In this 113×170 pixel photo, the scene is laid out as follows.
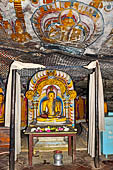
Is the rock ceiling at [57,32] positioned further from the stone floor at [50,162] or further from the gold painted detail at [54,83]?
the stone floor at [50,162]

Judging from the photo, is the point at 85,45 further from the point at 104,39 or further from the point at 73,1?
the point at 73,1

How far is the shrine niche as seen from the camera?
7648 millimetres

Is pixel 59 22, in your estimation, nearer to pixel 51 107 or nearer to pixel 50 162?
pixel 51 107

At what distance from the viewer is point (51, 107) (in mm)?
7867

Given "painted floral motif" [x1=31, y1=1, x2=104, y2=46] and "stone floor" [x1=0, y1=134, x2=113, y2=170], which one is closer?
"painted floral motif" [x1=31, y1=1, x2=104, y2=46]

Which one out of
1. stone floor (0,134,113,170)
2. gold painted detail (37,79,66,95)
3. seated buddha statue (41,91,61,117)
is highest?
gold painted detail (37,79,66,95)

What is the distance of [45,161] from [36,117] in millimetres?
2053

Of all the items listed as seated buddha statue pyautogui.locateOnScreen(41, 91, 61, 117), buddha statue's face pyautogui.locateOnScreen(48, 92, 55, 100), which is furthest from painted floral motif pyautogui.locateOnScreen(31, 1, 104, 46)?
seated buddha statue pyautogui.locateOnScreen(41, 91, 61, 117)

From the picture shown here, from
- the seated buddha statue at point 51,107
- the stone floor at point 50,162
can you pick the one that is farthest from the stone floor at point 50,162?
the seated buddha statue at point 51,107

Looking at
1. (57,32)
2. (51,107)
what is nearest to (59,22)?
(57,32)

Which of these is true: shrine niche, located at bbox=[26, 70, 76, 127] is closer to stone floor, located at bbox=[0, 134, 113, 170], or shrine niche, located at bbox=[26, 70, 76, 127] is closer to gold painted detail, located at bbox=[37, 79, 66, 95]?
gold painted detail, located at bbox=[37, 79, 66, 95]

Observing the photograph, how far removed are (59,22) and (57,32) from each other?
511 millimetres

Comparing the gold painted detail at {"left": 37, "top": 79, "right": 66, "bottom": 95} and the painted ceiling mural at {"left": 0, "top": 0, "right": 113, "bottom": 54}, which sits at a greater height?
the painted ceiling mural at {"left": 0, "top": 0, "right": 113, "bottom": 54}

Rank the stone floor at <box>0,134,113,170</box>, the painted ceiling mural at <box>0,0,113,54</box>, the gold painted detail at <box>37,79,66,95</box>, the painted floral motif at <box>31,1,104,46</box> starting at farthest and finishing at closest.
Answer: the gold painted detail at <box>37,79,66,95</box> < the stone floor at <box>0,134,113,170</box> < the painted floral motif at <box>31,1,104,46</box> < the painted ceiling mural at <box>0,0,113,54</box>
